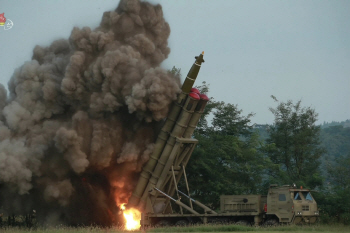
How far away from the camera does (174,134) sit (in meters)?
26.1

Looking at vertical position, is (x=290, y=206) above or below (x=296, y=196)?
below

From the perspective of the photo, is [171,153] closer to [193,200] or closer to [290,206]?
[193,200]

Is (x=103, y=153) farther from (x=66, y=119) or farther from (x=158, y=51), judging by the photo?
(x=158, y=51)

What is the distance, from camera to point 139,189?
27.0 m

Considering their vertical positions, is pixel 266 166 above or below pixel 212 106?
below

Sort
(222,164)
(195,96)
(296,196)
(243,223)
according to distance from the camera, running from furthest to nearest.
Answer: (222,164) < (195,96) < (243,223) < (296,196)

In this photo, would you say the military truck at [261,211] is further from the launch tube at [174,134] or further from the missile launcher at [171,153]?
the launch tube at [174,134]

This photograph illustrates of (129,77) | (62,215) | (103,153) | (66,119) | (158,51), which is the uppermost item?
(158,51)

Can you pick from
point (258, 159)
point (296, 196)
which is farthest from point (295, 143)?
point (296, 196)

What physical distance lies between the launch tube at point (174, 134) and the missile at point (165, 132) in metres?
0.26

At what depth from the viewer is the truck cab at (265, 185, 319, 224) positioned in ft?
80.3

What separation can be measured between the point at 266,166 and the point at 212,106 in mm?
6347

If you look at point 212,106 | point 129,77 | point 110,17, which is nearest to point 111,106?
point 129,77

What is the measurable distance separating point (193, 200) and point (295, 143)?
13.7 m
